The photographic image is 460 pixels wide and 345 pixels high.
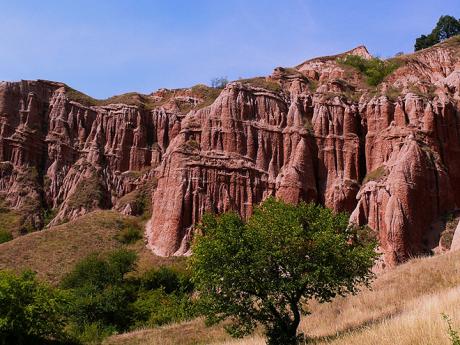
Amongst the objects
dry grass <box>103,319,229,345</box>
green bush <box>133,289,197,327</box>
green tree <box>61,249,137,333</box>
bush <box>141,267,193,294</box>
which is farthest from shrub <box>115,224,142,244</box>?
dry grass <box>103,319,229,345</box>

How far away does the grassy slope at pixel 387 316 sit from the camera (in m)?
12.1

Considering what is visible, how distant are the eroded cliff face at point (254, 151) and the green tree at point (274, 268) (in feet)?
83.6

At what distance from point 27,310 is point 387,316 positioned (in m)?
19.1

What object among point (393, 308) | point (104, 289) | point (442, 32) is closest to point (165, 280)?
point (104, 289)

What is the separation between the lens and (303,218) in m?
21.6

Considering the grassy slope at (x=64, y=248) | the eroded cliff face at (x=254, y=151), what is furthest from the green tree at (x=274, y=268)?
the grassy slope at (x=64, y=248)

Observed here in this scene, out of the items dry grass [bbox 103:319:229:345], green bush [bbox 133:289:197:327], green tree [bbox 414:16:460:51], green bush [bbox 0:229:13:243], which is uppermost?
green tree [bbox 414:16:460:51]

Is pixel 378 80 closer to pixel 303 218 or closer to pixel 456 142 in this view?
pixel 456 142

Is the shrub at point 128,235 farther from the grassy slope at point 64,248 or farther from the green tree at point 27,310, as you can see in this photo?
the green tree at point 27,310

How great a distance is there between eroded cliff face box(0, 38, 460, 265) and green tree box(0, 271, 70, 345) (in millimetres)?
19182

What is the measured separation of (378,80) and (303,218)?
186 ft

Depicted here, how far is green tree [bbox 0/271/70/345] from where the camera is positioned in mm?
29062

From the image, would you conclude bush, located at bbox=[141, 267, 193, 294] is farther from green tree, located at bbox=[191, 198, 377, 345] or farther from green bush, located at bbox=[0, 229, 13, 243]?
green tree, located at bbox=[191, 198, 377, 345]

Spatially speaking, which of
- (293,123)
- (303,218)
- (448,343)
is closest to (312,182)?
(293,123)
